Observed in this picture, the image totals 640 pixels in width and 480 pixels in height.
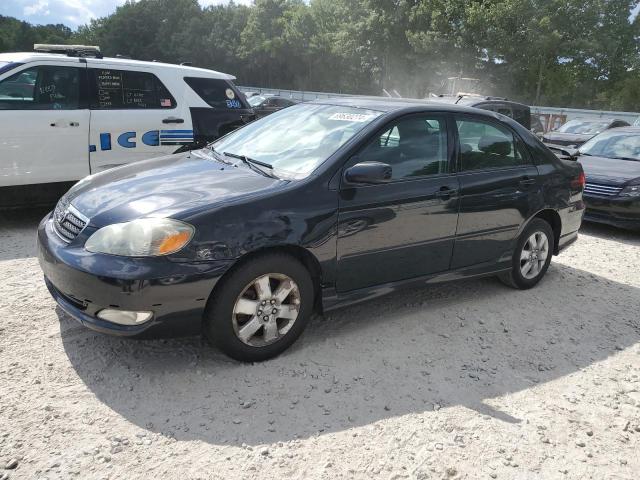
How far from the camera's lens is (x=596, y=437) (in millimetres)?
2881

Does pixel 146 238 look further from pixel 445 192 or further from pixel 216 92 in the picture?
pixel 216 92

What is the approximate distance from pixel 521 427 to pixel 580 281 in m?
2.88

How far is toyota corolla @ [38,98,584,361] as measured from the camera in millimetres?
2904

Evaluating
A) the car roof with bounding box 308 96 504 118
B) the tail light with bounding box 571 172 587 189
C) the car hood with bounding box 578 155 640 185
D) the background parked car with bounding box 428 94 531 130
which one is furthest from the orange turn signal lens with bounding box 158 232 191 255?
the background parked car with bounding box 428 94 531 130

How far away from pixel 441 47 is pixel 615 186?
3722 centimetres

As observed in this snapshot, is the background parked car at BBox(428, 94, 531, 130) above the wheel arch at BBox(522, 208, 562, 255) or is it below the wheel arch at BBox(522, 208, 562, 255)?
above

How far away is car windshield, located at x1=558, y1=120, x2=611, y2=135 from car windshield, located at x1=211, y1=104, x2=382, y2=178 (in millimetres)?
12275

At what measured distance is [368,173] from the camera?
331cm

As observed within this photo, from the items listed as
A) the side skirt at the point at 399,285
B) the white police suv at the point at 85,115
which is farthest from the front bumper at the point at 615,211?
the white police suv at the point at 85,115

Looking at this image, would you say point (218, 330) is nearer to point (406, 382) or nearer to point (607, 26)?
point (406, 382)

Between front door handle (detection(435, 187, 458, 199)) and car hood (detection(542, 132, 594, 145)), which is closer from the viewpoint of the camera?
front door handle (detection(435, 187, 458, 199))

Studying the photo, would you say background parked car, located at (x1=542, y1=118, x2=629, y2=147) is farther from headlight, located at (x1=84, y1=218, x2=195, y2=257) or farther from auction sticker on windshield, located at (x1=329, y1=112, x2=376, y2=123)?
headlight, located at (x1=84, y1=218, x2=195, y2=257)

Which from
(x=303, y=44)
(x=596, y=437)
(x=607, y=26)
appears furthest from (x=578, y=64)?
(x=596, y=437)

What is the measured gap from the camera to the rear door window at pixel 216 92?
689 centimetres
